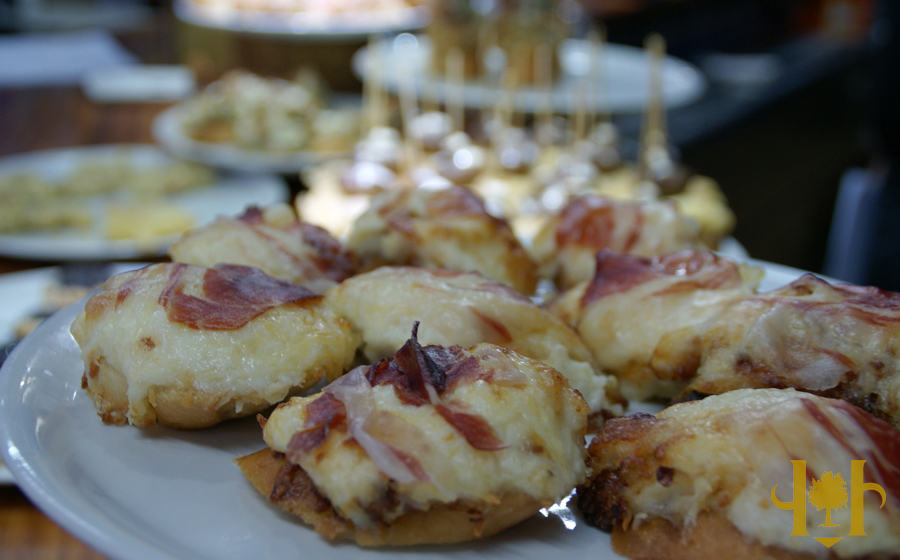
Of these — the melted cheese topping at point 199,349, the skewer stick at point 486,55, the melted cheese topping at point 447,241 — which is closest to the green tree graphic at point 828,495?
the melted cheese topping at point 199,349

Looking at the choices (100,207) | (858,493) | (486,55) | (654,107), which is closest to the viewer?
(858,493)

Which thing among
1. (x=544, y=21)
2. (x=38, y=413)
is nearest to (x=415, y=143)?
(x=544, y=21)

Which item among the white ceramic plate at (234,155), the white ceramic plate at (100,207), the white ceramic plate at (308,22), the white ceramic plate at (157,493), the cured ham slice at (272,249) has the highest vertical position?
the white ceramic plate at (308,22)

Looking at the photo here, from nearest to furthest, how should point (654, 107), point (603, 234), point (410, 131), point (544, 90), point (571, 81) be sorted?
point (603, 234), point (654, 107), point (410, 131), point (544, 90), point (571, 81)

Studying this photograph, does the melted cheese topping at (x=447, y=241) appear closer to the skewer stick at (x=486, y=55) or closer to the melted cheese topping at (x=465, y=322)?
the melted cheese topping at (x=465, y=322)

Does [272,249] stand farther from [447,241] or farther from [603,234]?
[603,234]

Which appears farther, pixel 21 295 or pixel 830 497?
pixel 21 295

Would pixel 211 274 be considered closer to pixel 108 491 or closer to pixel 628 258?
pixel 108 491

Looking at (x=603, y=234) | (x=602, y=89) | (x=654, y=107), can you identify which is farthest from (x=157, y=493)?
(x=602, y=89)
